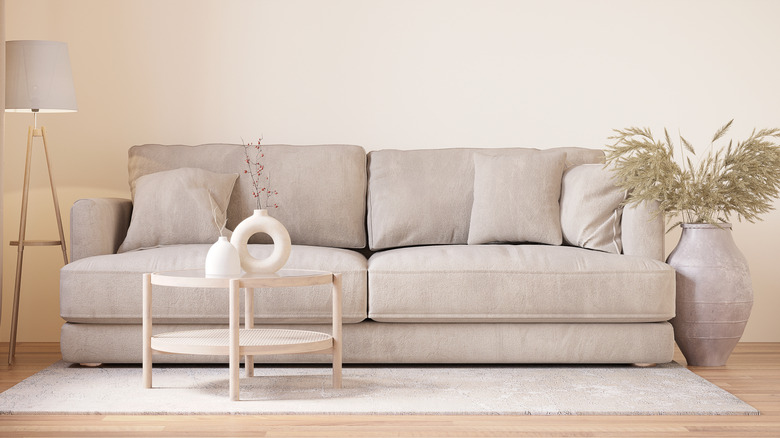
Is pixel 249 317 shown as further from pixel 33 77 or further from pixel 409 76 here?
pixel 409 76

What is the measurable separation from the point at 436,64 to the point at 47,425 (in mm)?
2703

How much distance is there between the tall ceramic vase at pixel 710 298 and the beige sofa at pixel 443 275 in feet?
0.52

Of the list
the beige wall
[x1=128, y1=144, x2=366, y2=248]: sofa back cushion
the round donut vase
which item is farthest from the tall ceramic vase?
the round donut vase

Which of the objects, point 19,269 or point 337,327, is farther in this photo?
point 19,269

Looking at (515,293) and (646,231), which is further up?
(646,231)

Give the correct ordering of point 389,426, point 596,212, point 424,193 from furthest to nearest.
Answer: point 424,193 < point 596,212 < point 389,426

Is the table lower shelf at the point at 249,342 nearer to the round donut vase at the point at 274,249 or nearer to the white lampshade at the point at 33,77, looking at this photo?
the round donut vase at the point at 274,249

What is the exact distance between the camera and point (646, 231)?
11.4 ft

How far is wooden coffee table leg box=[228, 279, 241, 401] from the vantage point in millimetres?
2662

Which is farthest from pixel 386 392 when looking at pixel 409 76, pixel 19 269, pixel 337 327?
pixel 409 76

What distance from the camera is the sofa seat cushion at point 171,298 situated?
323 cm

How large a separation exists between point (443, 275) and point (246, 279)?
880 mm

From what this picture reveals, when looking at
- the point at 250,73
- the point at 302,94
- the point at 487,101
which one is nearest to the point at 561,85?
the point at 487,101

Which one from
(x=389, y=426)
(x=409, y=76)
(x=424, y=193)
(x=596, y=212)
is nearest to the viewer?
(x=389, y=426)
